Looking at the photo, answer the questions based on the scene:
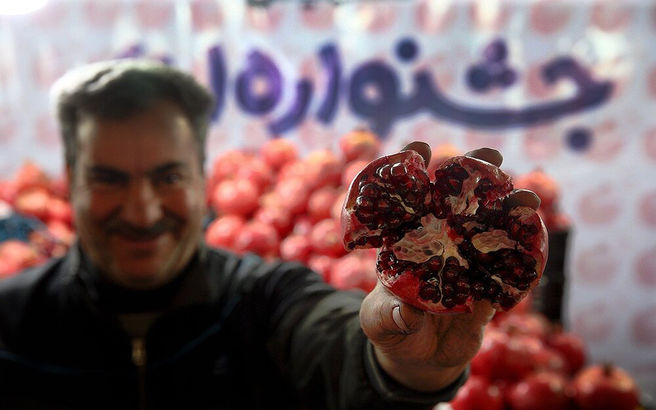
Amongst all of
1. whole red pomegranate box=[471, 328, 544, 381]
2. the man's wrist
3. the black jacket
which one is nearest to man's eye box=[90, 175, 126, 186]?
the black jacket

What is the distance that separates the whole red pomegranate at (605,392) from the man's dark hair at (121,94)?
58.2 inches

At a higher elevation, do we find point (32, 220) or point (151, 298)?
point (151, 298)

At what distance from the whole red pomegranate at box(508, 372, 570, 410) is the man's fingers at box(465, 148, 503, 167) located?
1393 mm

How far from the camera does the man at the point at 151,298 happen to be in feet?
3.67

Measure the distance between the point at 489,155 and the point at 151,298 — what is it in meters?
0.97

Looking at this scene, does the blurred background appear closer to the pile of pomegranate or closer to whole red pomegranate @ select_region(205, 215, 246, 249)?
whole red pomegranate @ select_region(205, 215, 246, 249)

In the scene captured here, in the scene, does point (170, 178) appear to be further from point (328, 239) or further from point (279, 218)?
point (279, 218)

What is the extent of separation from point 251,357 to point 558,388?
105 cm

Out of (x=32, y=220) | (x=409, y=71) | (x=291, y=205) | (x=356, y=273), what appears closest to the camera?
(x=356, y=273)

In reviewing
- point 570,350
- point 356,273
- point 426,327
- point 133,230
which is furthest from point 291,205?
point 426,327

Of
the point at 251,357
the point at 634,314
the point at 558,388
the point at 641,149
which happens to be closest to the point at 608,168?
the point at 641,149

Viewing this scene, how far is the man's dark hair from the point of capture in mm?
1126

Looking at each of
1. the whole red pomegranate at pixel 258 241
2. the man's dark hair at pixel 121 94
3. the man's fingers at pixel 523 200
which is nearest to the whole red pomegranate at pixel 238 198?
the whole red pomegranate at pixel 258 241

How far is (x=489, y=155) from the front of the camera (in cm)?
56
